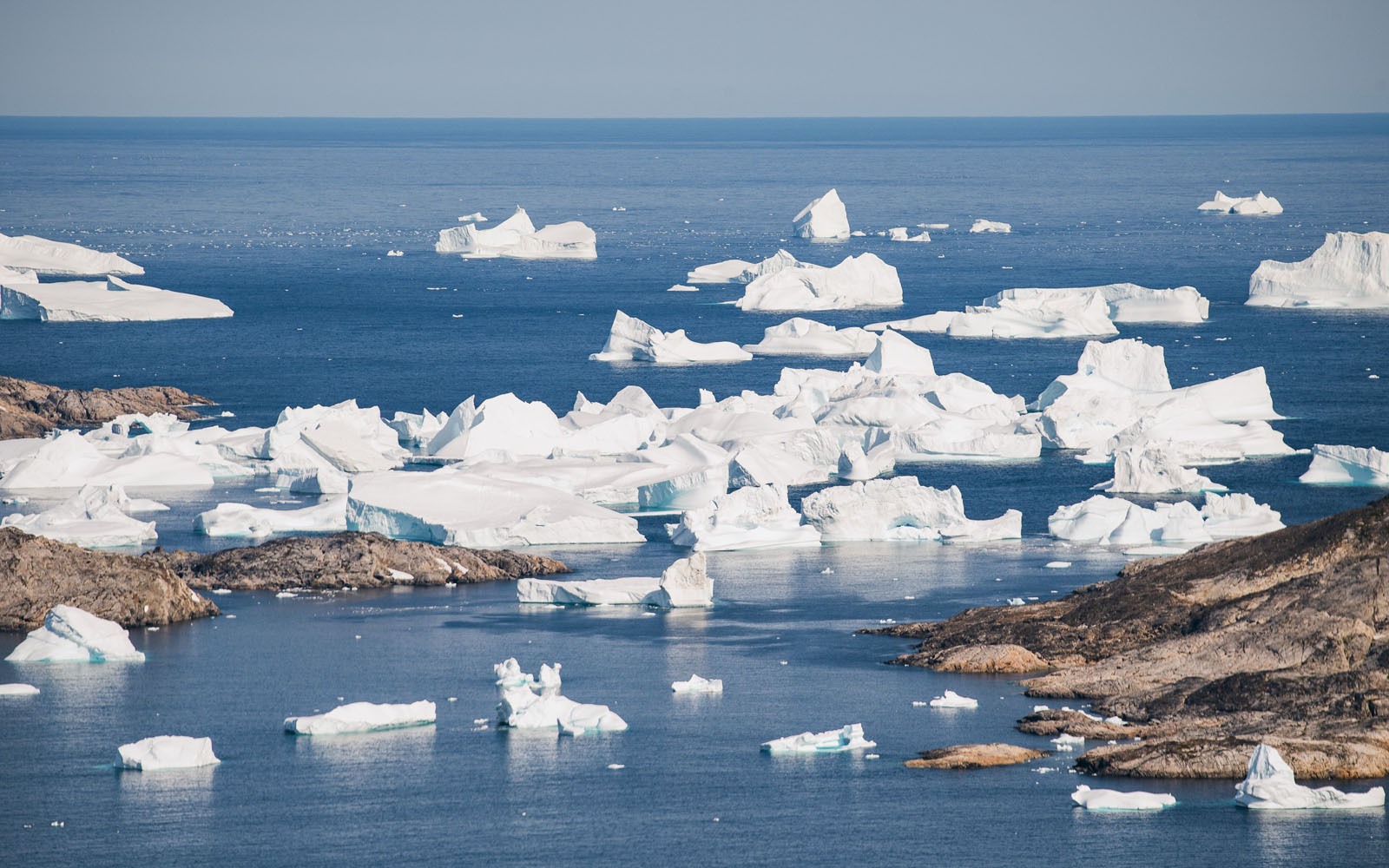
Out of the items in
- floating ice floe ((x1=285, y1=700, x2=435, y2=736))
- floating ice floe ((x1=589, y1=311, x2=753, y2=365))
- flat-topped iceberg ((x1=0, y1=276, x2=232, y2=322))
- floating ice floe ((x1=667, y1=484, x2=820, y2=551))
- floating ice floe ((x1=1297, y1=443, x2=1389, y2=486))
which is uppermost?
flat-topped iceberg ((x1=0, y1=276, x2=232, y2=322))

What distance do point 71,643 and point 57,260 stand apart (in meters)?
64.6

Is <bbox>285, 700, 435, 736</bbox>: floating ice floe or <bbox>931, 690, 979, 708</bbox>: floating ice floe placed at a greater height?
<bbox>931, 690, 979, 708</bbox>: floating ice floe

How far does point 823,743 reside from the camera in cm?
2434

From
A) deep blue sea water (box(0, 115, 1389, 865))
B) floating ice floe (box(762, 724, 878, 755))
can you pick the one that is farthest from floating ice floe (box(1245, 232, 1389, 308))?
floating ice floe (box(762, 724, 878, 755))

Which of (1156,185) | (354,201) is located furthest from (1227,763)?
(1156,185)

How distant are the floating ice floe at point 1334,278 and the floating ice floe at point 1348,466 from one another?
30.4 metres

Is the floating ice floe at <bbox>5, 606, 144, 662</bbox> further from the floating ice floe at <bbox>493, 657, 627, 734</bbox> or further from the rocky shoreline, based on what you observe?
the rocky shoreline

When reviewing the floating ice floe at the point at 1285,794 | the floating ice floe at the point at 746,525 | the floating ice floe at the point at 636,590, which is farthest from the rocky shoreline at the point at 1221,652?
the floating ice floe at the point at 746,525

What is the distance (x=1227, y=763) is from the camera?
74.1 feet

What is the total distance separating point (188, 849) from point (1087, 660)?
43.8ft

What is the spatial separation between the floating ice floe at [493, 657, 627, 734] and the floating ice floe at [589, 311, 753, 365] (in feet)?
136

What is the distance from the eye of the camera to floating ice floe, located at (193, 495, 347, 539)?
133ft

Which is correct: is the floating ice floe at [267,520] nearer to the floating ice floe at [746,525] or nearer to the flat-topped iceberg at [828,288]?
the floating ice floe at [746,525]

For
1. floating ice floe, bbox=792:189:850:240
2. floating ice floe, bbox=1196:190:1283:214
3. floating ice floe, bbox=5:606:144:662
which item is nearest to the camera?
floating ice floe, bbox=5:606:144:662
